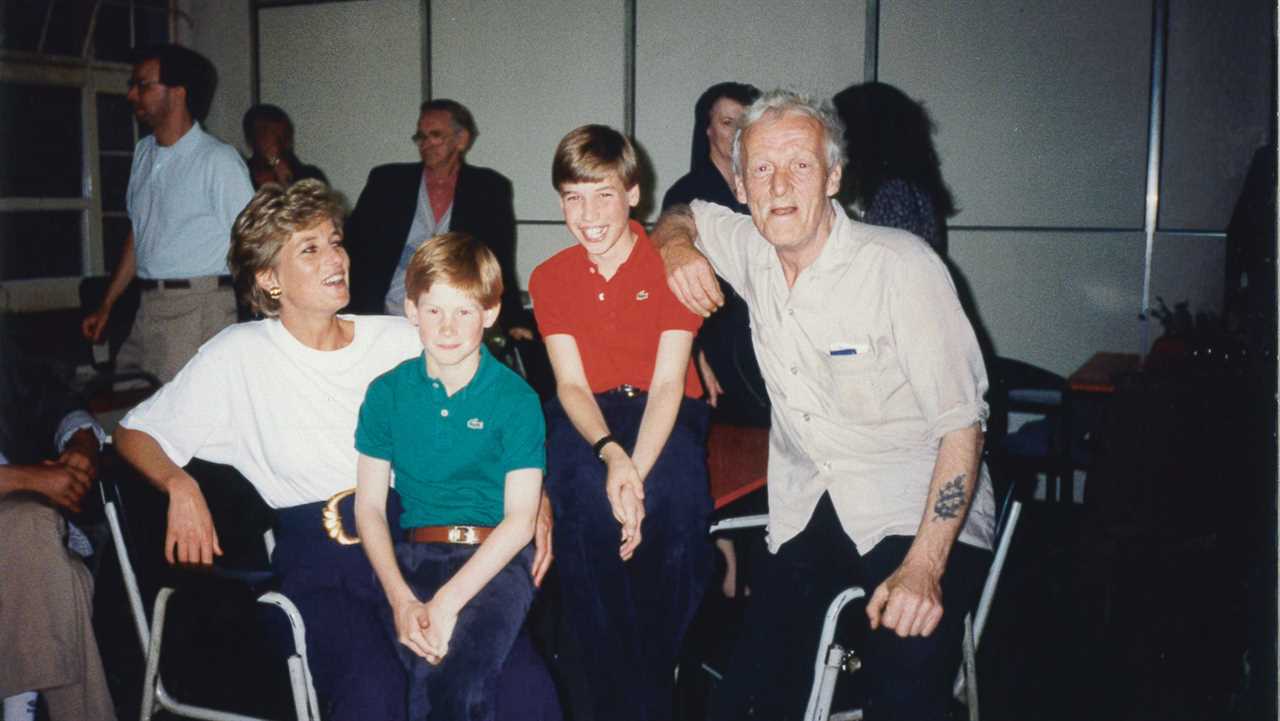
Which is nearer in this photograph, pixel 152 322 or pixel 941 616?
pixel 941 616

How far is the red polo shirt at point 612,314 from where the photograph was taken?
7.45 feet

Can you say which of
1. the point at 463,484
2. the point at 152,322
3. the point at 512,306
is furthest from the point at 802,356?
the point at 152,322

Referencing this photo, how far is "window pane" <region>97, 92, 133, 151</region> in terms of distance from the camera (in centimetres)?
799

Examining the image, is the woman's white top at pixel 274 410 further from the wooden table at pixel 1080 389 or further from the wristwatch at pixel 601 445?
the wooden table at pixel 1080 389

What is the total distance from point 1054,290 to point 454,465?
3.95m

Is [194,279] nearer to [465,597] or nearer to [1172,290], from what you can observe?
[465,597]

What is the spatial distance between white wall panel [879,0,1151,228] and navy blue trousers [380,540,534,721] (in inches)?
155

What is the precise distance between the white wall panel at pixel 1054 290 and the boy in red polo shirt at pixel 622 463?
3247 millimetres

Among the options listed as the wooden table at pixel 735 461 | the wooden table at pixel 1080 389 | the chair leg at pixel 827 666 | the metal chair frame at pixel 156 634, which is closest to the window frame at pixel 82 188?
the metal chair frame at pixel 156 634

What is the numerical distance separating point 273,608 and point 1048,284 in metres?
4.19

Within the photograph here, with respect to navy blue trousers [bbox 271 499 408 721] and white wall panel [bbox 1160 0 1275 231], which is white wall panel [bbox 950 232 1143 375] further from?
navy blue trousers [bbox 271 499 408 721]

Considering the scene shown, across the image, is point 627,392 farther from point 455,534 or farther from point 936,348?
point 936,348

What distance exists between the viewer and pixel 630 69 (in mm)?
5879

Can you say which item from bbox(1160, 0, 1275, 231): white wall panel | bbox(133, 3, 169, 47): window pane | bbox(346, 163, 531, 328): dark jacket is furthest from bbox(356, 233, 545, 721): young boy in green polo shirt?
bbox(133, 3, 169, 47): window pane
